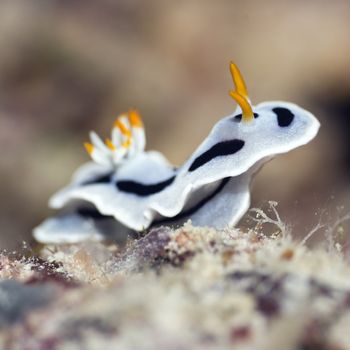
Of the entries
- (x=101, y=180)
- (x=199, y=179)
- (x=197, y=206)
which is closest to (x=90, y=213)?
(x=101, y=180)

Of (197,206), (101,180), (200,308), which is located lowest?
(200,308)

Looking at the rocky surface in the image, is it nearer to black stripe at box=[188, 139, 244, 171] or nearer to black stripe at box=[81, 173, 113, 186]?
black stripe at box=[188, 139, 244, 171]

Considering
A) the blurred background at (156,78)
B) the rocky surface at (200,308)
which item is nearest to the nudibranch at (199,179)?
the rocky surface at (200,308)

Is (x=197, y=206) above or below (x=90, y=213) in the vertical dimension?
below

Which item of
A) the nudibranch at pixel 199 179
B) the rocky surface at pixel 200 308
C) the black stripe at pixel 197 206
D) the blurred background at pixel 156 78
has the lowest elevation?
the rocky surface at pixel 200 308

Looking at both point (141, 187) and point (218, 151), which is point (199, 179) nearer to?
point (218, 151)

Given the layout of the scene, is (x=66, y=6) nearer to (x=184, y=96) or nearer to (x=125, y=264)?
(x=184, y=96)

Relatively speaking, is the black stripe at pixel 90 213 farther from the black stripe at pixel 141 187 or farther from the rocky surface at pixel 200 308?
the rocky surface at pixel 200 308

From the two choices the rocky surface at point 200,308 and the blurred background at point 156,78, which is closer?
the rocky surface at point 200,308

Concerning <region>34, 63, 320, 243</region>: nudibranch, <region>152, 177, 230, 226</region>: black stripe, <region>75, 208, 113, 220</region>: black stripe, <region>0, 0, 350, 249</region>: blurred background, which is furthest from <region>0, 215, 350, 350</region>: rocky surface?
<region>0, 0, 350, 249</region>: blurred background
